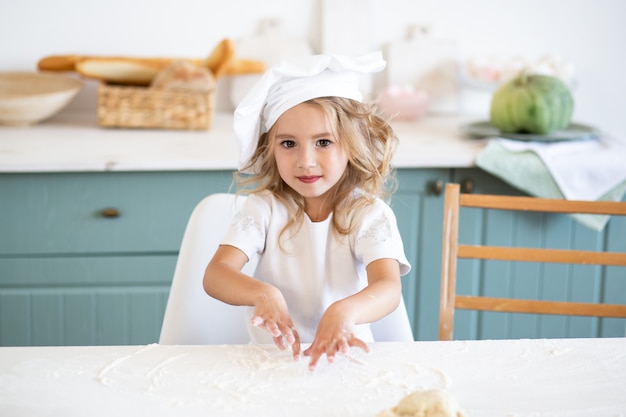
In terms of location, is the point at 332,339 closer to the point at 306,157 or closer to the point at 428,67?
the point at 306,157

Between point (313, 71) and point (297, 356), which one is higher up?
point (313, 71)

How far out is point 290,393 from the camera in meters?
1.01

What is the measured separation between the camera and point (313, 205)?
4.75 ft

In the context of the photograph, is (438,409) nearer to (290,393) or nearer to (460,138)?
(290,393)

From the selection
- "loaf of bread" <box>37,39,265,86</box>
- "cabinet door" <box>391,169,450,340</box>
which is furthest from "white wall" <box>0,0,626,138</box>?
"cabinet door" <box>391,169,450,340</box>

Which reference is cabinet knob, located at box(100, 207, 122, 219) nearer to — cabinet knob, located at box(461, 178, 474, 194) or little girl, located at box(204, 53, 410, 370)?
little girl, located at box(204, 53, 410, 370)

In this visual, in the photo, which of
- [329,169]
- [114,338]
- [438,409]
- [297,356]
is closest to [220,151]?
[114,338]

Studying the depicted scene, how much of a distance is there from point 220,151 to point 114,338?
529mm

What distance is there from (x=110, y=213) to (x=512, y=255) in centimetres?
101

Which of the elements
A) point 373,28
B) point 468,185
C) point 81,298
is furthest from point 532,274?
point 81,298

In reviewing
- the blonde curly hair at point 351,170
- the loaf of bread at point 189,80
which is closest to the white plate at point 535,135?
the loaf of bread at point 189,80

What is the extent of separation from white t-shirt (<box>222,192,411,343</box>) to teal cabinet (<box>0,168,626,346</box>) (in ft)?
2.21

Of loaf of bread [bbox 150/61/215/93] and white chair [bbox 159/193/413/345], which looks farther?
loaf of bread [bbox 150/61/215/93]

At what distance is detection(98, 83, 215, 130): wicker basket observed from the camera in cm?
231
